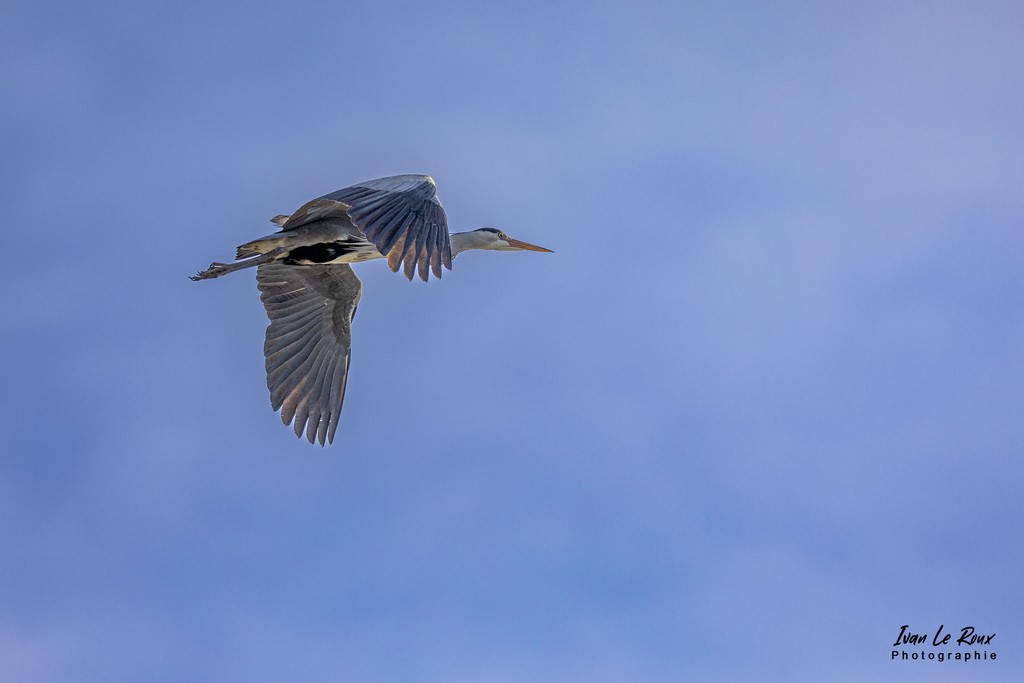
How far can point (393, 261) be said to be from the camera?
8.42m

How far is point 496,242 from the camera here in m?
13.7

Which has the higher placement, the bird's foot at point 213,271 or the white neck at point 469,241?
the white neck at point 469,241

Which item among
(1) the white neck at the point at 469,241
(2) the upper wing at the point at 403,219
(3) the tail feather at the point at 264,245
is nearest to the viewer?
(2) the upper wing at the point at 403,219

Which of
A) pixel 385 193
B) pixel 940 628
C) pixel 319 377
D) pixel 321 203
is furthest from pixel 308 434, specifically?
pixel 940 628

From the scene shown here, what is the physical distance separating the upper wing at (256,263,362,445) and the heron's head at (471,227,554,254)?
72.7 inches

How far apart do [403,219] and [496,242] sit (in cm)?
477

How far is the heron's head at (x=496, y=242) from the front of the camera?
44.2ft

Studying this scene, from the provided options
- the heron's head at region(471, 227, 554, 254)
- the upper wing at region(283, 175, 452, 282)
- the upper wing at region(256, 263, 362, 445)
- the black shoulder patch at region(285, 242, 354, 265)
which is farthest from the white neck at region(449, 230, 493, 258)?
the upper wing at region(283, 175, 452, 282)

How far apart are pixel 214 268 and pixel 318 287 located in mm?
1565

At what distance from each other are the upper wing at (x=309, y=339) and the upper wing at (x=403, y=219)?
2349 mm

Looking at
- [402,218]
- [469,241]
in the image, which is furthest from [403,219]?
[469,241]

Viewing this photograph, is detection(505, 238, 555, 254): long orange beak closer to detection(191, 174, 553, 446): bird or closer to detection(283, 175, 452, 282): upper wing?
detection(191, 174, 553, 446): bird

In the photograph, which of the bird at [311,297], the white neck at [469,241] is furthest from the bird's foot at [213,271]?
the white neck at [469,241]

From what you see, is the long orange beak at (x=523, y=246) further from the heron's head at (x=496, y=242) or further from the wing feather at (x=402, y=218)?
the wing feather at (x=402, y=218)
